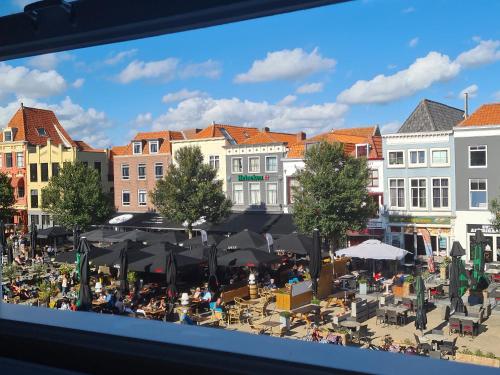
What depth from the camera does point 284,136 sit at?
20500mm

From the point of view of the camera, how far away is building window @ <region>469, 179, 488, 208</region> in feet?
47.7

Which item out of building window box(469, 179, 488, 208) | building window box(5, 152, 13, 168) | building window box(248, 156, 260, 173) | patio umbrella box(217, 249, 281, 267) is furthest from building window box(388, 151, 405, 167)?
building window box(5, 152, 13, 168)

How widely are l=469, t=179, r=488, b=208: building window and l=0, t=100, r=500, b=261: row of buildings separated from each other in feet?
0.09

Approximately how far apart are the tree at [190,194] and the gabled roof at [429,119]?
6.04 m

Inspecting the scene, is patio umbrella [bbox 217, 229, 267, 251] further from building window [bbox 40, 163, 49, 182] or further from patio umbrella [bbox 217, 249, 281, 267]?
building window [bbox 40, 163, 49, 182]

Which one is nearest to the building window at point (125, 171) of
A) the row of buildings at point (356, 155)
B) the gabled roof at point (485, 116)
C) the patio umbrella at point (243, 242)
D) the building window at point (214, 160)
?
the row of buildings at point (356, 155)

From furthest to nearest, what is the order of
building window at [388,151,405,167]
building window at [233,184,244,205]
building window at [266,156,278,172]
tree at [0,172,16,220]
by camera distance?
building window at [233,184,244,205] < building window at [266,156,278,172] < building window at [388,151,405,167] < tree at [0,172,16,220]

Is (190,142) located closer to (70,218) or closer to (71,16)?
(70,218)

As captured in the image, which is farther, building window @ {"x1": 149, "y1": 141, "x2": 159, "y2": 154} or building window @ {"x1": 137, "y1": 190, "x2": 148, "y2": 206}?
building window @ {"x1": 149, "y1": 141, "x2": 159, "y2": 154}

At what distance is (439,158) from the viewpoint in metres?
15.4

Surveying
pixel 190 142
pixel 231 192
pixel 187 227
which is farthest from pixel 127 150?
pixel 187 227

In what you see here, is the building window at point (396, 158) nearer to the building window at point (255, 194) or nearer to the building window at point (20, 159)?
the building window at point (255, 194)

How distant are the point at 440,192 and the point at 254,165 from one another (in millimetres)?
6780

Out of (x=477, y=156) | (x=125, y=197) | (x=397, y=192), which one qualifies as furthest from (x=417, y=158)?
(x=125, y=197)
